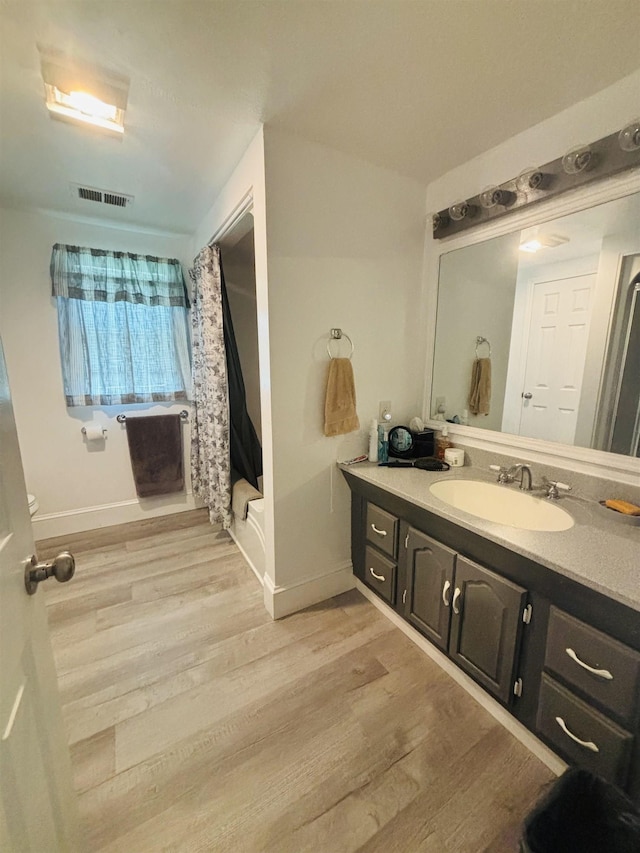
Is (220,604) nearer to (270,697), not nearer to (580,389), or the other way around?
(270,697)

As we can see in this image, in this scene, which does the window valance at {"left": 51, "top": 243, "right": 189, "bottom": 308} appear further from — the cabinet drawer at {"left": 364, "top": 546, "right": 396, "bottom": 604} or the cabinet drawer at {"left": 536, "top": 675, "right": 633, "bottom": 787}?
the cabinet drawer at {"left": 536, "top": 675, "right": 633, "bottom": 787}

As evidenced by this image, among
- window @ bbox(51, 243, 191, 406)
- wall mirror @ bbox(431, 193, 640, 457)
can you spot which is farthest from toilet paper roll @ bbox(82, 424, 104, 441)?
wall mirror @ bbox(431, 193, 640, 457)

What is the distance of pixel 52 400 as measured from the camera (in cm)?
254

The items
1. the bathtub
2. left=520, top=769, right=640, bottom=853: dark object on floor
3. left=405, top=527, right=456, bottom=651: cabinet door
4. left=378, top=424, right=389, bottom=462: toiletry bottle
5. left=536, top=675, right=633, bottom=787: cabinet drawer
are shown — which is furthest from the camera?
the bathtub

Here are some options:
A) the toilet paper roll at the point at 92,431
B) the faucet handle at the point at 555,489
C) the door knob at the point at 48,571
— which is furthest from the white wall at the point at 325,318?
the toilet paper roll at the point at 92,431

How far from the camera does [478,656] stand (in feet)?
4.33

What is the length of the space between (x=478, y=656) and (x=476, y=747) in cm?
30

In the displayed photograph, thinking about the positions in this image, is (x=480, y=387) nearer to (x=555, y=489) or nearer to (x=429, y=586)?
(x=555, y=489)

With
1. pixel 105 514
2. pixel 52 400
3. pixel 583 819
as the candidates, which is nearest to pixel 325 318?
pixel 583 819

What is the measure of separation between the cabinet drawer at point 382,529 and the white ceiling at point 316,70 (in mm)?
1777

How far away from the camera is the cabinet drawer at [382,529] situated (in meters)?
1.68

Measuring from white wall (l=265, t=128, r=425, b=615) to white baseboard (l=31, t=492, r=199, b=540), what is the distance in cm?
167

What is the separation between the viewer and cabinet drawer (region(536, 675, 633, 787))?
37.2 inches

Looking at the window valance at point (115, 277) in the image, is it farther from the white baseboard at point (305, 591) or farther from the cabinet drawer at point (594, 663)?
the cabinet drawer at point (594, 663)
